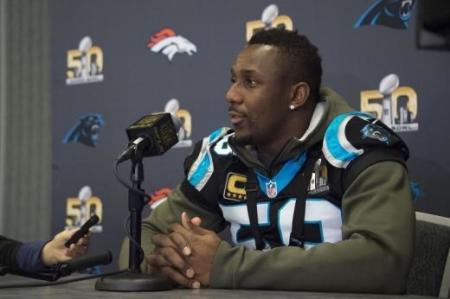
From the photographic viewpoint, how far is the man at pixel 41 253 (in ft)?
5.43

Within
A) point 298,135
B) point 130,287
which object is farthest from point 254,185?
point 130,287

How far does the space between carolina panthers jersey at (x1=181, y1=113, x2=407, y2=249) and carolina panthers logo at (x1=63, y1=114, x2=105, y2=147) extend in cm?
91

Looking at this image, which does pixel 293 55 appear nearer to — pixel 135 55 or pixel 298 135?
pixel 298 135

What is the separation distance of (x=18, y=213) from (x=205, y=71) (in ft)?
3.69

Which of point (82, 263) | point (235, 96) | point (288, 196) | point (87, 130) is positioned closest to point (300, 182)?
point (288, 196)

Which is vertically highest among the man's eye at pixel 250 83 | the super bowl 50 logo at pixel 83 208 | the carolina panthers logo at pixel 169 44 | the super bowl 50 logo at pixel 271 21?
the super bowl 50 logo at pixel 271 21

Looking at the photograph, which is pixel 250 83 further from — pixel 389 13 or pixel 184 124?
pixel 184 124

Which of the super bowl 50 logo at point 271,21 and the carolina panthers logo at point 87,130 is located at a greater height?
the super bowl 50 logo at point 271,21

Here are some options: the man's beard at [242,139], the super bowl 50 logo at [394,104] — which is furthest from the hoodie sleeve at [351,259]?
the super bowl 50 logo at [394,104]

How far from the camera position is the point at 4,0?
2.95 m

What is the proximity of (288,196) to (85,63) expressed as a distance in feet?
4.39

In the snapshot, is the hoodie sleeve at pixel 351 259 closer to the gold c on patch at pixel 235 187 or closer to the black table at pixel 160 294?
the black table at pixel 160 294

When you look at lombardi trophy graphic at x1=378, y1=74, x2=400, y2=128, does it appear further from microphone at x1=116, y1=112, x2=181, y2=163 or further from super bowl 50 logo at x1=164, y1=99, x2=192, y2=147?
microphone at x1=116, y1=112, x2=181, y2=163

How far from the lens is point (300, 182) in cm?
166
